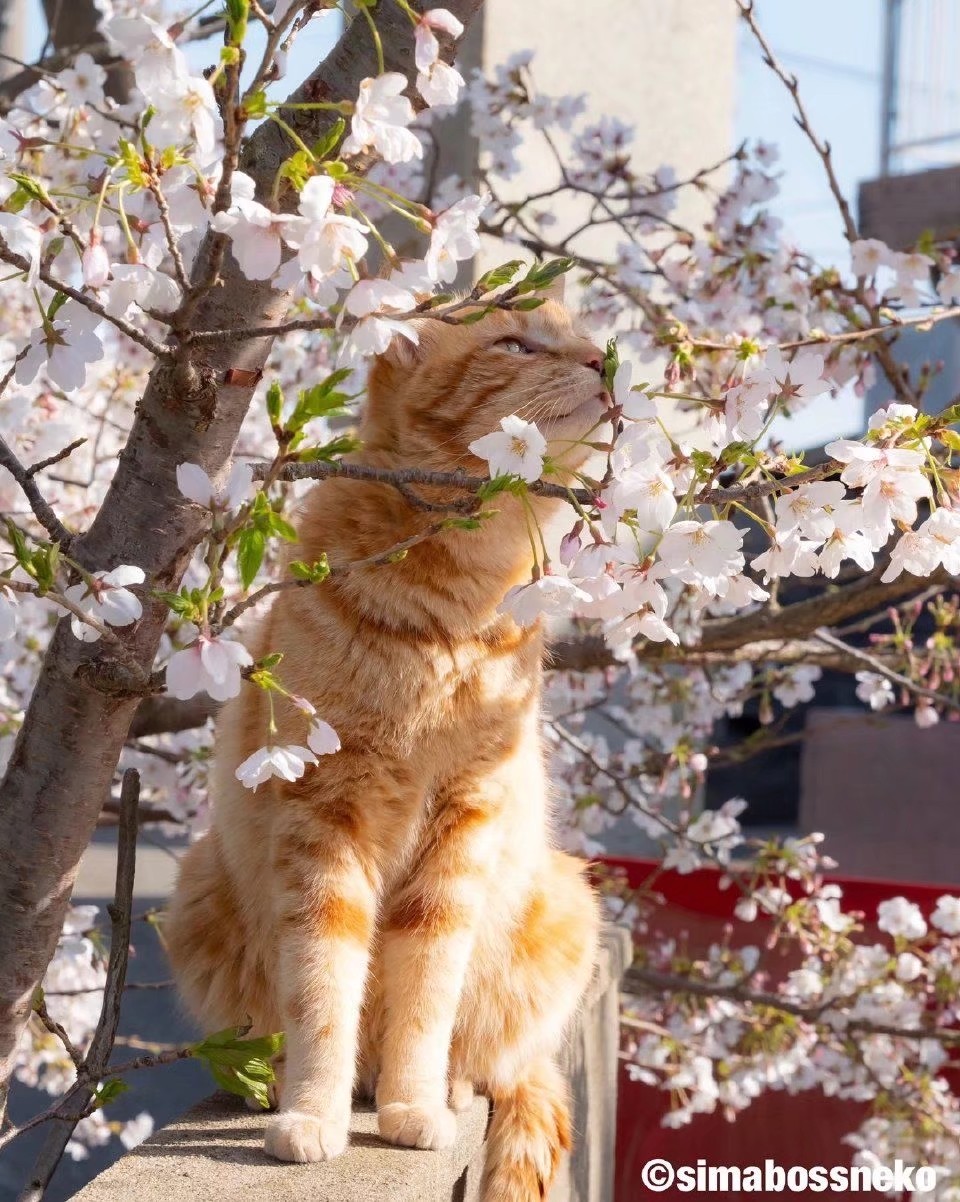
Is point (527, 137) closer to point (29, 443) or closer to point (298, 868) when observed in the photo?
point (29, 443)

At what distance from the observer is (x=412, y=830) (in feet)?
5.78

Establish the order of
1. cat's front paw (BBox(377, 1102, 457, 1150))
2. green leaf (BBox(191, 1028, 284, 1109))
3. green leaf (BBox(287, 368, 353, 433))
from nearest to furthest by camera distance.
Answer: green leaf (BBox(287, 368, 353, 433)) → green leaf (BBox(191, 1028, 284, 1109)) → cat's front paw (BBox(377, 1102, 457, 1150))

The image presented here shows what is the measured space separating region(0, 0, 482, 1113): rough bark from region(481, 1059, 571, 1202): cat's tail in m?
0.82

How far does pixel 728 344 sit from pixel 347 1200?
120 cm

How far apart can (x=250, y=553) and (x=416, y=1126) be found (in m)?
0.94

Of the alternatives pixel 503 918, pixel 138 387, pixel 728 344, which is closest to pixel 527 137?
pixel 138 387

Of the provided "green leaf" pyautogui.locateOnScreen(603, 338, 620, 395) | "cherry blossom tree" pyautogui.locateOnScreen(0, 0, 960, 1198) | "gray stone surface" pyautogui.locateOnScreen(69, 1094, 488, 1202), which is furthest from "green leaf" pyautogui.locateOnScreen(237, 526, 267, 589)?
"gray stone surface" pyautogui.locateOnScreen(69, 1094, 488, 1202)

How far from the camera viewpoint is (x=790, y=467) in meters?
1.27

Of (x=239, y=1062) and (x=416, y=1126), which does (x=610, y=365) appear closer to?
(x=239, y=1062)

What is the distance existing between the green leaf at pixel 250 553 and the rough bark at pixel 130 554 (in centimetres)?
27

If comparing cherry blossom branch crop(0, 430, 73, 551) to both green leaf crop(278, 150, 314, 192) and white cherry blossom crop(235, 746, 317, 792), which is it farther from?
green leaf crop(278, 150, 314, 192)

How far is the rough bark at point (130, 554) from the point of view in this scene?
1275mm

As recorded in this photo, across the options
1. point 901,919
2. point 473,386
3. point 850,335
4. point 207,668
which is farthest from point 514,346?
point 901,919

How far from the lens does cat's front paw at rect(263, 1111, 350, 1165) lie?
147 cm
